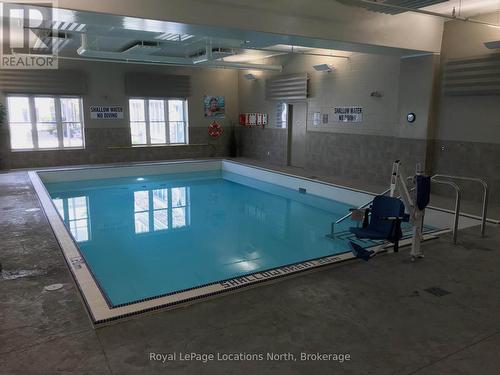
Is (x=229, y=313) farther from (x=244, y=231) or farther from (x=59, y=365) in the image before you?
(x=244, y=231)

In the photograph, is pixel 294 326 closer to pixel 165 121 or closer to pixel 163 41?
pixel 163 41

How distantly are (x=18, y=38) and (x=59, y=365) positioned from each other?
8.82m

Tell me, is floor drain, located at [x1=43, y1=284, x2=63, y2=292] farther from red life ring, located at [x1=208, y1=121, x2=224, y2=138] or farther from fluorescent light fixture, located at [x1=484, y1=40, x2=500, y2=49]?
red life ring, located at [x1=208, y1=121, x2=224, y2=138]

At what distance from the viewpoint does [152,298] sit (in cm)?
299

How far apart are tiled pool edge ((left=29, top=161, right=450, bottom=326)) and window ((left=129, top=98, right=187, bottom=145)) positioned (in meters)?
7.75

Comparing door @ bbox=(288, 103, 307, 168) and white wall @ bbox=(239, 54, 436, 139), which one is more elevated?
white wall @ bbox=(239, 54, 436, 139)

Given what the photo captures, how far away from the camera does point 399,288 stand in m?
3.31

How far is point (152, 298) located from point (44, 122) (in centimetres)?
922

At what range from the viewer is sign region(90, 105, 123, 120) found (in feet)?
35.4

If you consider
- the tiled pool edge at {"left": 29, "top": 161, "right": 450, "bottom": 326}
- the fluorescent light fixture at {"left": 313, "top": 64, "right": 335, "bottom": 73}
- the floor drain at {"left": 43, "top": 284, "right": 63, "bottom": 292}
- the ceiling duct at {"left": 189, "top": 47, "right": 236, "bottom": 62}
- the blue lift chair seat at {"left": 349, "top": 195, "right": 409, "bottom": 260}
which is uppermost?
the ceiling duct at {"left": 189, "top": 47, "right": 236, "bottom": 62}

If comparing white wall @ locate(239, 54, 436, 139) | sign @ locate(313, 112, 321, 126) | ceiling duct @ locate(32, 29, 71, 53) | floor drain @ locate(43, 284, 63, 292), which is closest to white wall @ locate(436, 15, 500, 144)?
white wall @ locate(239, 54, 436, 139)

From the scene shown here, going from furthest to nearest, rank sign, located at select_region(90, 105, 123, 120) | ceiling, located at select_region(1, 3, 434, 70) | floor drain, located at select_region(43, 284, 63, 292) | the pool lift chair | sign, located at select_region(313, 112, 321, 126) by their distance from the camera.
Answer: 1. sign, located at select_region(90, 105, 123, 120)
2. sign, located at select_region(313, 112, 321, 126)
3. ceiling, located at select_region(1, 3, 434, 70)
4. the pool lift chair
5. floor drain, located at select_region(43, 284, 63, 292)

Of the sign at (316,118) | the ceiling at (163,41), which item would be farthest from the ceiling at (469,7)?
the sign at (316,118)

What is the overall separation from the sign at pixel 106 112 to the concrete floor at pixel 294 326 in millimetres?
7770
